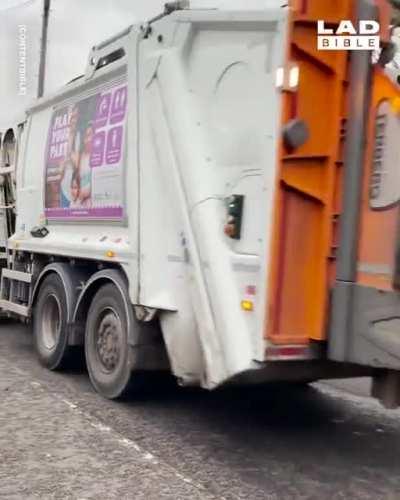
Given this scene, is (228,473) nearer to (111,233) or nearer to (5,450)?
(5,450)

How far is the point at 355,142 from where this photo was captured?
169 inches

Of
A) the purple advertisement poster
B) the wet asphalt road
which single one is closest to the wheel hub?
the wet asphalt road

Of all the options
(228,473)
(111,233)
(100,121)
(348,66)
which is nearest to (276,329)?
(228,473)

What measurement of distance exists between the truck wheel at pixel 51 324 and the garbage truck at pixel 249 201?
872 millimetres

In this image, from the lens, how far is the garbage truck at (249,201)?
4.26 meters

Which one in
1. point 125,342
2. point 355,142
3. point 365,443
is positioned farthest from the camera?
point 125,342

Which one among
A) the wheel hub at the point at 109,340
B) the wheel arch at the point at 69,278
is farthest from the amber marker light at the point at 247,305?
the wheel arch at the point at 69,278

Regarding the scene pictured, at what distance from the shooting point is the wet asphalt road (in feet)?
15.2

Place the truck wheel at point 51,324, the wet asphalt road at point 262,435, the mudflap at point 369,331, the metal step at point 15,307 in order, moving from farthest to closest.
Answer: the metal step at point 15,307
the truck wheel at point 51,324
the wet asphalt road at point 262,435
the mudflap at point 369,331

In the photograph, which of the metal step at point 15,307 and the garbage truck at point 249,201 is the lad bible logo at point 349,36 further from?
the metal step at point 15,307

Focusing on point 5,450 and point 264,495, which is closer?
point 264,495

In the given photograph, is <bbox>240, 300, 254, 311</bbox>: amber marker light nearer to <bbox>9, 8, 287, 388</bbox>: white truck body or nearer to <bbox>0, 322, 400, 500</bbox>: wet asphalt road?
<bbox>9, 8, 287, 388</bbox>: white truck body

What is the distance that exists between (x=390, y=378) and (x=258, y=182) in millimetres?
1415

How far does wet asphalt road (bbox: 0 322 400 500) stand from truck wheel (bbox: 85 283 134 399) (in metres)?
0.16
